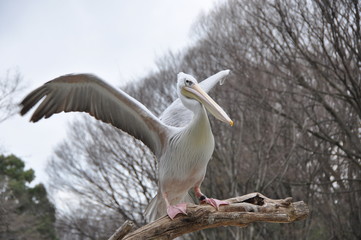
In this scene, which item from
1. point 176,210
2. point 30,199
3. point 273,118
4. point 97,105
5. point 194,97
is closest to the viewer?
point 176,210

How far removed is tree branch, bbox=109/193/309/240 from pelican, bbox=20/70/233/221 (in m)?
0.09

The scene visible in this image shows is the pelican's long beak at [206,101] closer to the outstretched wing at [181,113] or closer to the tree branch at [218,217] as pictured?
the outstretched wing at [181,113]

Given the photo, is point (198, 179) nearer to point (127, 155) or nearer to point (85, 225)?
point (127, 155)

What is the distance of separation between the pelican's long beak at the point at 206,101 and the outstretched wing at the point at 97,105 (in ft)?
1.50

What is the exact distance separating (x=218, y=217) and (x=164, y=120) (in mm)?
1355

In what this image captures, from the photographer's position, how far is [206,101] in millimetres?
3930

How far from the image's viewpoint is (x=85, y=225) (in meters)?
16.5

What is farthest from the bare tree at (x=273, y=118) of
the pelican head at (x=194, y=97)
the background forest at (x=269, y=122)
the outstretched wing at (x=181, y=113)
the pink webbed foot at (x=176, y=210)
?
the pink webbed foot at (x=176, y=210)

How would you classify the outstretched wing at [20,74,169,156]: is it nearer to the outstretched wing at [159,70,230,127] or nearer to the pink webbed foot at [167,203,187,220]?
the outstretched wing at [159,70,230,127]

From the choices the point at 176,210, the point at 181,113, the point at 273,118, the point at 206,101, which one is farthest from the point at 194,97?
the point at 273,118

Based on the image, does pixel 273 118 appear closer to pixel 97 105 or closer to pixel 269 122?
pixel 269 122

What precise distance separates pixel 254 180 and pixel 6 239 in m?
8.55

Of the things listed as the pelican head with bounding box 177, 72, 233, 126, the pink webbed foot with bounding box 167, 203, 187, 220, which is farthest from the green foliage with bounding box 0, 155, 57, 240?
the pelican head with bounding box 177, 72, 233, 126

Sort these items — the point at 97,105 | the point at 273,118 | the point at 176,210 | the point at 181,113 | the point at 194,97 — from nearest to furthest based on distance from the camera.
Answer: the point at 176,210 → the point at 194,97 → the point at 97,105 → the point at 181,113 → the point at 273,118
